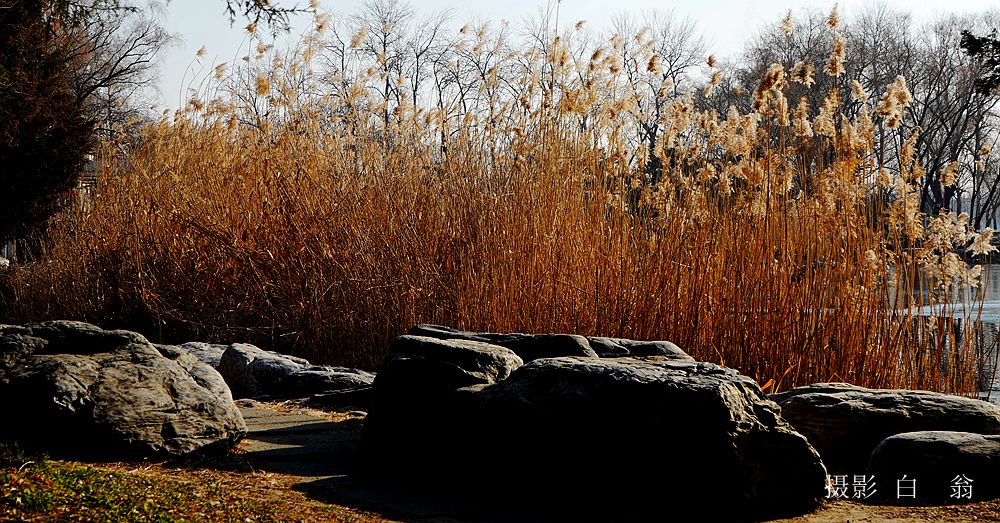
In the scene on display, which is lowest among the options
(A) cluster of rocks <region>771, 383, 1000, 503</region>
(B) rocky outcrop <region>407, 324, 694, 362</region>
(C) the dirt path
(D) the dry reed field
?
(C) the dirt path

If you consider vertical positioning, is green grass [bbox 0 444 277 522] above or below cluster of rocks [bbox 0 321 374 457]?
below

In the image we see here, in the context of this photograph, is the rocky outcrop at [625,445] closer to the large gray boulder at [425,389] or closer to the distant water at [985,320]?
the large gray boulder at [425,389]

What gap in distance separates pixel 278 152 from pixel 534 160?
2.22 metres

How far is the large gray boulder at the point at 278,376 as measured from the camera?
17.0 ft

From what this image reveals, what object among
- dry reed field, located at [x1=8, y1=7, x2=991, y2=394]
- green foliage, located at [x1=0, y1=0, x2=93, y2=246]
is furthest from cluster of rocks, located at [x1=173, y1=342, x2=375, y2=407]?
green foliage, located at [x1=0, y1=0, x2=93, y2=246]

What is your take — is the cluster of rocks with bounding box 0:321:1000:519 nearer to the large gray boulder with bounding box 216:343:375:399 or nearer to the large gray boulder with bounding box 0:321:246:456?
the large gray boulder with bounding box 0:321:246:456

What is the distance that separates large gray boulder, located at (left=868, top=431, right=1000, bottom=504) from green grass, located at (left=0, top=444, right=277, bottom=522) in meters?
2.08

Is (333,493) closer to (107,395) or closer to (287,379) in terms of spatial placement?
(107,395)

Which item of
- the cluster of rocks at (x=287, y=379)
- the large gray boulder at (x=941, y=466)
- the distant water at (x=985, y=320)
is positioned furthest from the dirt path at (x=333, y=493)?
the distant water at (x=985, y=320)

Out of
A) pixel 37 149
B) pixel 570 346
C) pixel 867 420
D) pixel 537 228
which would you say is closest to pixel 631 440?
pixel 570 346

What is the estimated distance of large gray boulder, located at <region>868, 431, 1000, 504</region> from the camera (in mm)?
3158

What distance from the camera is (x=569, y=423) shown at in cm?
292

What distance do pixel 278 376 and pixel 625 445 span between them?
3001 mm

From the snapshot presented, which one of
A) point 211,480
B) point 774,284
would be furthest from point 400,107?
point 211,480
